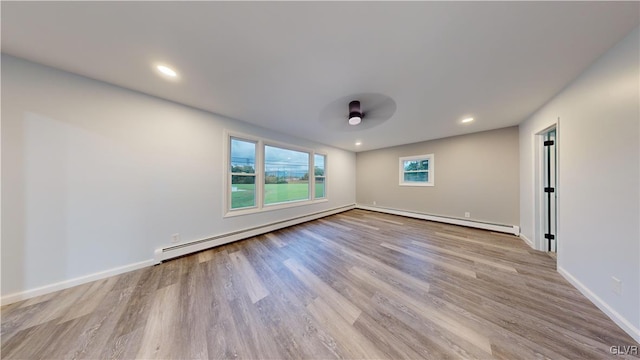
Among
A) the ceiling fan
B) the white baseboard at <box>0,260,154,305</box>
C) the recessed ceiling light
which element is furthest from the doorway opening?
the white baseboard at <box>0,260,154,305</box>

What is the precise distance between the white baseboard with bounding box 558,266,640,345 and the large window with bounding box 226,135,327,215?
158 inches

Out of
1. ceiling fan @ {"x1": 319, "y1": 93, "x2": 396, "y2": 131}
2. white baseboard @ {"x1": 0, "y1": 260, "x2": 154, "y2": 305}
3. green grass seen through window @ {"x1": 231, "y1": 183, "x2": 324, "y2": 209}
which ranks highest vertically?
ceiling fan @ {"x1": 319, "y1": 93, "x2": 396, "y2": 131}

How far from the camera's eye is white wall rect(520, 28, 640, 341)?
4.23 ft

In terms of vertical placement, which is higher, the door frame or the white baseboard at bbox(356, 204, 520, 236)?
the door frame

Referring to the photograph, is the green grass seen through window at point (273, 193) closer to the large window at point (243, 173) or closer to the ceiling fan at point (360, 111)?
the large window at point (243, 173)

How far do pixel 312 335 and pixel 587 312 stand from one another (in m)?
2.36

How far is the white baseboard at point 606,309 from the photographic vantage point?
48.5 inches

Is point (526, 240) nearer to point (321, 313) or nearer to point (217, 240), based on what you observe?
point (321, 313)

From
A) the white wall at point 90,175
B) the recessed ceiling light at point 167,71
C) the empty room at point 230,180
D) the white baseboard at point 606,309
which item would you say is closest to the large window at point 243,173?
the empty room at point 230,180

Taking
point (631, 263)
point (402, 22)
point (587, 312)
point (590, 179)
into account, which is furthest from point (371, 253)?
point (402, 22)

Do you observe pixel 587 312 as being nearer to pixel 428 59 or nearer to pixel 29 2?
pixel 428 59

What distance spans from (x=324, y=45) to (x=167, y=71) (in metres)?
1.66

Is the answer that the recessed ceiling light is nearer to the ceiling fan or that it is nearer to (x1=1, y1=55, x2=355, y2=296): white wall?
(x1=1, y1=55, x2=355, y2=296): white wall

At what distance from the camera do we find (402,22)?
120 centimetres
